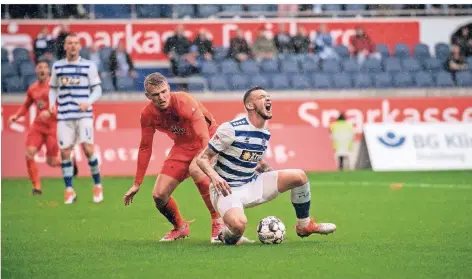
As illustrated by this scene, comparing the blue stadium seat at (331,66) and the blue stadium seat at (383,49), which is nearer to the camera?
the blue stadium seat at (331,66)

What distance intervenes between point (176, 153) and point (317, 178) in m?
9.58

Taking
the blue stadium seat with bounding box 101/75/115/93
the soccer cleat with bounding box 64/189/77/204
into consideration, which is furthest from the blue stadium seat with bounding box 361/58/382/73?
the soccer cleat with bounding box 64/189/77/204

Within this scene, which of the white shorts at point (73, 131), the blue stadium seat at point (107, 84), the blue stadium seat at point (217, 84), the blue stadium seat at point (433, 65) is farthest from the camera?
the blue stadium seat at point (433, 65)

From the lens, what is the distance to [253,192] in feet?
30.1

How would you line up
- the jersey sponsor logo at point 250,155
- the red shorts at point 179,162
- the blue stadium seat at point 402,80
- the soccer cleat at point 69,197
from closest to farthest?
the jersey sponsor logo at point 250,155 → the red shorts at point 179,162 → the soccer cleat at point 69,197 → the blue stadium seat at point 402,80

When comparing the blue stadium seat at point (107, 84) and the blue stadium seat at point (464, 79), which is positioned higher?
the blue stadium seat at point (107, 84)

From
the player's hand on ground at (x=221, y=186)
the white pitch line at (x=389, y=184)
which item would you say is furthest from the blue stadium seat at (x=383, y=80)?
the player's hand on ground at (x=221, y=186)

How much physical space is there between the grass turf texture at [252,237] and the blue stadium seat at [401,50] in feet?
36.1

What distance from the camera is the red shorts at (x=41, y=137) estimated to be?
646 inches

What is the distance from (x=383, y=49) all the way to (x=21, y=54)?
929 centimetres

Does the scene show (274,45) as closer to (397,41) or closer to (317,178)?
(397,41)

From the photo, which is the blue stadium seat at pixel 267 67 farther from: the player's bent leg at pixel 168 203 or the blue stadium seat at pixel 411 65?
the player's bent leg at pixel 168 203

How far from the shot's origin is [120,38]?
25.8 metres

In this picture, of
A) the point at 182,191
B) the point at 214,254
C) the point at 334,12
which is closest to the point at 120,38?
the point at 334,12
